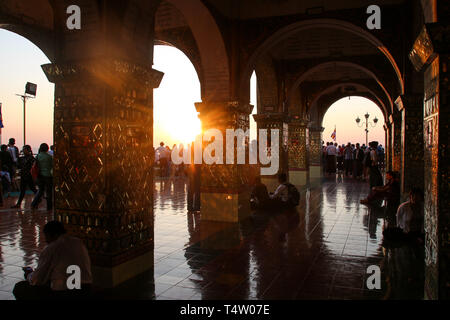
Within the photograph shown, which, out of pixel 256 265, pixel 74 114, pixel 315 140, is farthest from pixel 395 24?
pixel 315 140

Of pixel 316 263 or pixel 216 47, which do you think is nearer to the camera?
pixel 316 263

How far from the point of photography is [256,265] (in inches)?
173

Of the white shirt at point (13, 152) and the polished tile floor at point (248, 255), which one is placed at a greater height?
the white shirt at point (13, 152)

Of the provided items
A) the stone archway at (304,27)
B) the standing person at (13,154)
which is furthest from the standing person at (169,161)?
the stone archway at (304,27)

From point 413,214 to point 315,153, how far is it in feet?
44.7

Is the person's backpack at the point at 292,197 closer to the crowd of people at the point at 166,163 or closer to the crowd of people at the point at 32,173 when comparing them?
the crowd of people at the point at 32,173

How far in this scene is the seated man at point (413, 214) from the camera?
4.70m

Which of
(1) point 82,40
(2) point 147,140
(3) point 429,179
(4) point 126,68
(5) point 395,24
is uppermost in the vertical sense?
(5) point 395,24

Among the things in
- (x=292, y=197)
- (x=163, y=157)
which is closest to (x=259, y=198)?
(x=292, y=197)

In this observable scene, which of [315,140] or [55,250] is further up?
[315,140]

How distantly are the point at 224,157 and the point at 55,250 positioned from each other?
4.76 m

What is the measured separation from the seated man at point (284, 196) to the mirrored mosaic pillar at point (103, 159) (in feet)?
14.8

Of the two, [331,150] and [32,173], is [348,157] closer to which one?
[331,150]

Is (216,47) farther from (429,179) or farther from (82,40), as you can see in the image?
(429,179)
